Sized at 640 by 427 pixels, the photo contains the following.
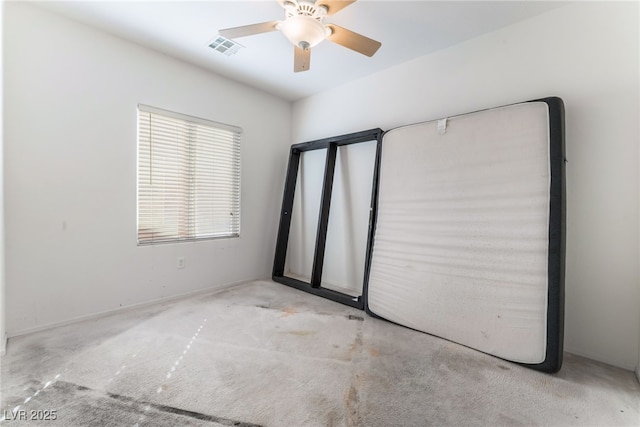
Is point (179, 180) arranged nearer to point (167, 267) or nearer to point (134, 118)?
point (134, 118)

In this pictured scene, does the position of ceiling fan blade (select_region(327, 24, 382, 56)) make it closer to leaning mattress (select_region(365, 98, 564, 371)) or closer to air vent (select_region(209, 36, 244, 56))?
leaning mattress (select_region(365, 98, 564, 371))

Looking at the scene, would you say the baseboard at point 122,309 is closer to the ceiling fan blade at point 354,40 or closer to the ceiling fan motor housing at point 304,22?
the ceiling fan motor housing at point 304,22

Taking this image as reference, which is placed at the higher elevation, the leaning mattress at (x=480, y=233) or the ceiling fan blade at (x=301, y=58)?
the ceiling fan blade at (x=301, y=58)

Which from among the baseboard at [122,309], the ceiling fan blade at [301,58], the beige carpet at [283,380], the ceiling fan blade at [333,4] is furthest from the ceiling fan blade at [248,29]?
the baseboard at [122,309]

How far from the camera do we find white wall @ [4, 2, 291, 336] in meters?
2.12

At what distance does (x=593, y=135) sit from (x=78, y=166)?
3968 mm

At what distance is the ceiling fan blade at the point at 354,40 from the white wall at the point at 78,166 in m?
1.85

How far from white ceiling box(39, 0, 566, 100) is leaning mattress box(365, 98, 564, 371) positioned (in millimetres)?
740

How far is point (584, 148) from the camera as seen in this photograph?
1.97 meters

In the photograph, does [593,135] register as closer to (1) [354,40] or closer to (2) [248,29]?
(1) [354,40]

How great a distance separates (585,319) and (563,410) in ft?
2.75

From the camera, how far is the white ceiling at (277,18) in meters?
2.07

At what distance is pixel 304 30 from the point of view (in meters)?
1.81

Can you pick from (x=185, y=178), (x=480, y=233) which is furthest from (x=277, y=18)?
(x=480, y=233)
